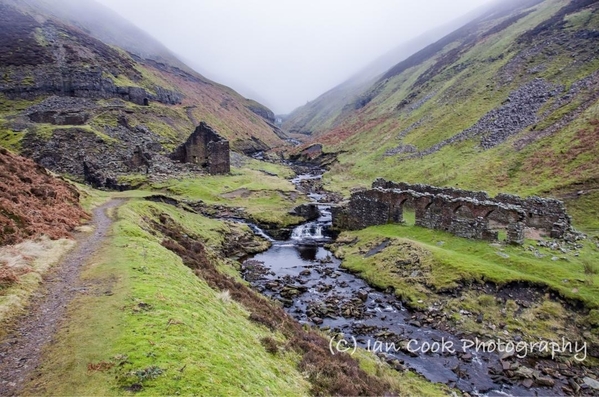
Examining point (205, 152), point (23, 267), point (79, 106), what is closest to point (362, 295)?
point (23, 267)

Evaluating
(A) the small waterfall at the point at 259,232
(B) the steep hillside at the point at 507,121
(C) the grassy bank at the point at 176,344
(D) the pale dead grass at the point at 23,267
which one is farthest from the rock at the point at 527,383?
(A) the small waterfall at the point at 259,232

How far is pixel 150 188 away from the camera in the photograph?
64500 millimetres

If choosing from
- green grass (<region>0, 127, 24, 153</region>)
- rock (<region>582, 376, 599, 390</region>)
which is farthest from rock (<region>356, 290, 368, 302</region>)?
green grass (<region>0, 127, 24, 153</region>)

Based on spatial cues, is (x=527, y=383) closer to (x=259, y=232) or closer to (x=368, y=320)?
(x=368, y=320)

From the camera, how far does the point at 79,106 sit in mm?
93688

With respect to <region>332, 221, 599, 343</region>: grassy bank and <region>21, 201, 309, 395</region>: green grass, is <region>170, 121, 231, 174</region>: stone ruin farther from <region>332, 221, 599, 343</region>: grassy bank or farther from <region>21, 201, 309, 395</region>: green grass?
→ <region>21, 201, 309, 395</region>: green grass

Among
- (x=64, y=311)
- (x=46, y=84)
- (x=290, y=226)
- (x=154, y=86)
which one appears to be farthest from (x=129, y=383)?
(x=154, y=86)

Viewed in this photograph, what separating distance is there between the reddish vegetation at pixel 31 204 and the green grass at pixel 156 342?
479 centimetres

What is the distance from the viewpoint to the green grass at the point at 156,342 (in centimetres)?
1048

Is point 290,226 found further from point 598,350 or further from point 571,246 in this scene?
point 598,350

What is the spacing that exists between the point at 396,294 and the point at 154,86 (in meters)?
133

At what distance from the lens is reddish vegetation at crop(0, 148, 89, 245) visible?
21109 millimetres

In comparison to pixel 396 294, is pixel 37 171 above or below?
above

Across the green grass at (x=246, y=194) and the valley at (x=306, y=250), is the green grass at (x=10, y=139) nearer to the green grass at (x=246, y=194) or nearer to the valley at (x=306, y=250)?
the valley at (x=306, y=250)
